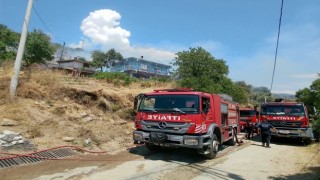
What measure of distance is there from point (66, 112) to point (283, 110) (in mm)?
12034

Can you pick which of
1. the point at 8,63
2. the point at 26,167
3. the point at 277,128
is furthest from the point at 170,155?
the point at 8,63

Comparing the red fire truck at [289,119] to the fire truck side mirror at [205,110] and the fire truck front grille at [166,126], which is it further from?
the fire truck front grille at [166,126]

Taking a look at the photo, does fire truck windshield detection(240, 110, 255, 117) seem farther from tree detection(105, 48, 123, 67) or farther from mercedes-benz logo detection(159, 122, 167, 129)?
tree detection(105, 48, 123, 67)

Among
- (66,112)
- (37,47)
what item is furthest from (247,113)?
(37,47)

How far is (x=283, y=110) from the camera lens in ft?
54.8

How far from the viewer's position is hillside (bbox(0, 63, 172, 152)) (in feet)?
38.5

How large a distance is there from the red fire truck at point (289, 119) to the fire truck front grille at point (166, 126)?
8874mm

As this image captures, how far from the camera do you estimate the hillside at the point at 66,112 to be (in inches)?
462

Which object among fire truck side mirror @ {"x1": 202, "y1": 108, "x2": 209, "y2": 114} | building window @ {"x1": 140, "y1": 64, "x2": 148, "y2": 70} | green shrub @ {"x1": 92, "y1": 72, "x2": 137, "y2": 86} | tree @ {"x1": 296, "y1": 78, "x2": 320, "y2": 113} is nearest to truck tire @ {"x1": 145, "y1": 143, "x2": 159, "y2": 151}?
fire truck side mirror @ {"x1": 202, "y1": 108, "x2": 209, "y2": 114}

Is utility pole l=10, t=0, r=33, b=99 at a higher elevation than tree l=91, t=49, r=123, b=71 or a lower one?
lower

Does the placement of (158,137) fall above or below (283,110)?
below

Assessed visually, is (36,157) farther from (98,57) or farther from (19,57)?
(98,57)

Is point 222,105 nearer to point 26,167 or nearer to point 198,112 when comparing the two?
point 198,112

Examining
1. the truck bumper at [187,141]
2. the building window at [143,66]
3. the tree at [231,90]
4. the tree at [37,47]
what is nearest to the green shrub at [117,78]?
the truck bumper at [187,141]
